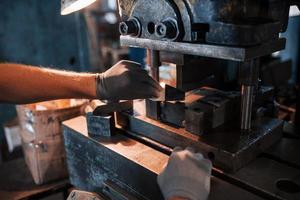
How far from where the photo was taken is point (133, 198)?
84cm

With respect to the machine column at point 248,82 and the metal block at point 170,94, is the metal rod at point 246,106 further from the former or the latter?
the metal block at point 170,94

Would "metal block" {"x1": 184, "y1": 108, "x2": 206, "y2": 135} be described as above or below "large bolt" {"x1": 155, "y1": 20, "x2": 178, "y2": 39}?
below

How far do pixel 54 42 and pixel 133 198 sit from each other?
65.6 inches

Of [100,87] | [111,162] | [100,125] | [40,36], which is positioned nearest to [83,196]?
[111,162]

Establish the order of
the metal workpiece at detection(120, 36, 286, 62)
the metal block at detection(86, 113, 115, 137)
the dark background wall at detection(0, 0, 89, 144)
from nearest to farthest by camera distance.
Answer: the metal workpiece at detection(120, 36, 286, 62) < the metal block at detection(86, 113, 115, 137) < the dark background wall at detection(0, 0, 89, 144)

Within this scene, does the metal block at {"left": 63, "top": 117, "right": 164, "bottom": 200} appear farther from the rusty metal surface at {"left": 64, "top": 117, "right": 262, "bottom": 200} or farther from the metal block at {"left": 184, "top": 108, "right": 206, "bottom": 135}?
the metal block at {"left": 184, "top": 108, "right": 206, "bottom": 135}

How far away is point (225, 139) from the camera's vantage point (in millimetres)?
826

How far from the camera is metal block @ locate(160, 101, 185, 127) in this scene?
36.0 inches

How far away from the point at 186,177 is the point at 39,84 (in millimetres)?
553

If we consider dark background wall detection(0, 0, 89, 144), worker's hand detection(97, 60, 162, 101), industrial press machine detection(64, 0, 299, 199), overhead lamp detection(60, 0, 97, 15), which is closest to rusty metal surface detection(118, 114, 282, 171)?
industrial press machine detection(64, 0, 299, 199)

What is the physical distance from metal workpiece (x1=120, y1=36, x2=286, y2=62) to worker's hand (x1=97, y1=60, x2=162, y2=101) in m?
0.10

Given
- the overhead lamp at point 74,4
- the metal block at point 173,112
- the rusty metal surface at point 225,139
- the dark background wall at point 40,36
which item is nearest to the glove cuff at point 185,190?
the rusty metal surface at point 225,139

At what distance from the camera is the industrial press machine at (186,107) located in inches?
26.8

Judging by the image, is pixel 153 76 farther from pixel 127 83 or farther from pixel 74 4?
pixel 74 4
